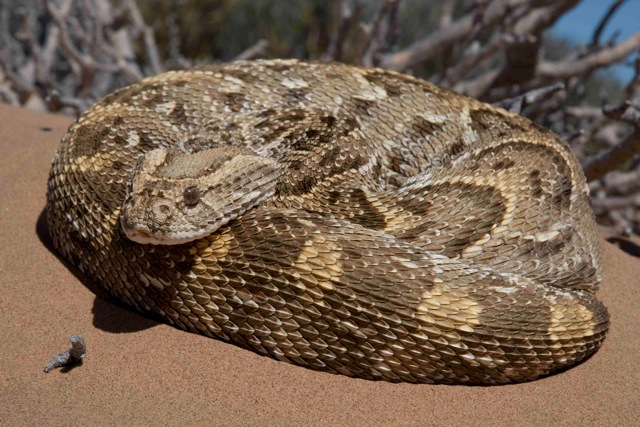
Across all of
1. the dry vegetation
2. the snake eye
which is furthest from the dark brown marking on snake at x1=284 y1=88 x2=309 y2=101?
the dry vegetation

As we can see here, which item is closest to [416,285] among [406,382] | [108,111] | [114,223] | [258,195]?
[406,382]

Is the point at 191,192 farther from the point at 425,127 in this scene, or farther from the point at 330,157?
the point at 425,127

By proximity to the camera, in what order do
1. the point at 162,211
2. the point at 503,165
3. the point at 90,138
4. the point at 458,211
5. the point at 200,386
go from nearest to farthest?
the point at 200,386, the point at 162,211, the point at 458,211, the point at 503,165, the point at 90,138

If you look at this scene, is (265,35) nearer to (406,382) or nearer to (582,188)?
(582,188)

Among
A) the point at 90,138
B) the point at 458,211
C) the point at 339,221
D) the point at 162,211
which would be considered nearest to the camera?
the point at 162,211

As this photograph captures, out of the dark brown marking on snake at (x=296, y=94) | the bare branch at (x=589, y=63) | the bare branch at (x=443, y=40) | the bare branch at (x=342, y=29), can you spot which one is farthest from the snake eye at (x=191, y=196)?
the bare branch at (x=589, y=63)

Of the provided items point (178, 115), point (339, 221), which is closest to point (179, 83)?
point (178, 115)
